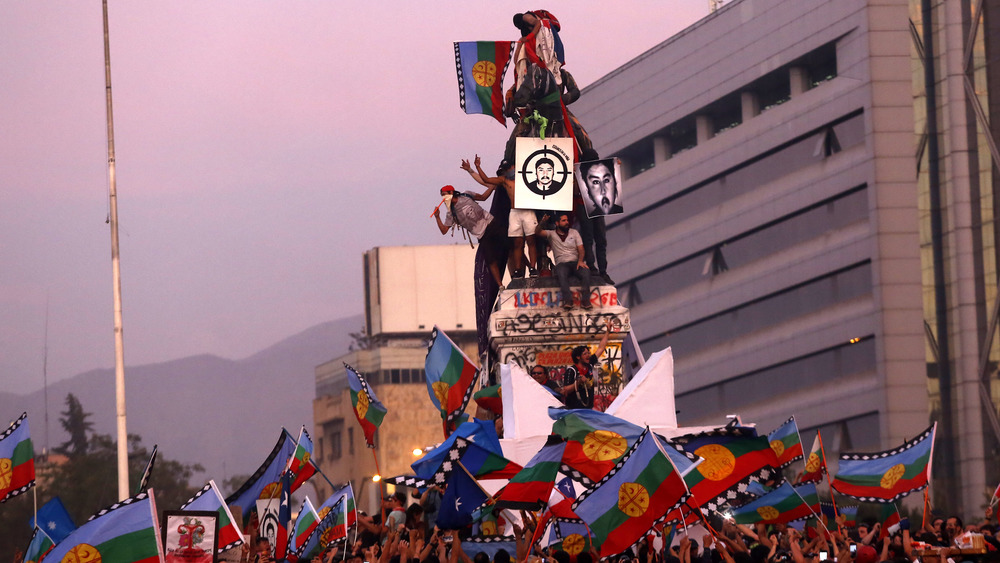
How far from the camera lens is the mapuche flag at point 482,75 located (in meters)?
33.6

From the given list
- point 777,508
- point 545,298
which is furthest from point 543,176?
point 777,508

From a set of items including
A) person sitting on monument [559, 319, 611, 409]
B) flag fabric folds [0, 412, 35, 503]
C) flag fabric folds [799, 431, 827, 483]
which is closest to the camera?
flag fabric folds [799, 431, 827, 483]

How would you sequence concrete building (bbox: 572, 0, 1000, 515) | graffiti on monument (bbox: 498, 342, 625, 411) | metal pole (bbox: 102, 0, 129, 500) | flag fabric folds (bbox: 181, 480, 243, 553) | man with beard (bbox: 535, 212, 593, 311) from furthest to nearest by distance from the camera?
concrete building (bbox: 572, 0, 1000, 515) < metal pole (bbox: 102, 0, 129, 500) < man with beard (bbox: 535, 212, 593, 311) < graffiti on monument (bbox: 498, 342, 625, 411) < flag fabric folds (bbox: 181, 480, 243, 553)

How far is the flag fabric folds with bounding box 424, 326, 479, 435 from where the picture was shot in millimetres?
28781

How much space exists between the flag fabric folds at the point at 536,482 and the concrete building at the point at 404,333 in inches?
4395

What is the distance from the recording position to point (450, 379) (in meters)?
28.9

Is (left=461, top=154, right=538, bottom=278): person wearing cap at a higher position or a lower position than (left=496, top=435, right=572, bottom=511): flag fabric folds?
higher

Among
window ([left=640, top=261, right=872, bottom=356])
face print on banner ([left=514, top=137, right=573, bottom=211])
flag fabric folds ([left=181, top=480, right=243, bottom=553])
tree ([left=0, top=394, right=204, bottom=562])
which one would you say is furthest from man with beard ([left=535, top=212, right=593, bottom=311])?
window ([left=640, top=261, right=872, bottom=356])

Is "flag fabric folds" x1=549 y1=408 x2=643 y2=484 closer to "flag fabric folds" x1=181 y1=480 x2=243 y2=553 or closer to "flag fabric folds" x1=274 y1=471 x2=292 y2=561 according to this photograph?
"flag fabric folds" x1=181 y1=480 x2=243 y2=553

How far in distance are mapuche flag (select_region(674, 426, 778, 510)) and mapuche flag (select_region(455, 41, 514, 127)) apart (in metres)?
13.5

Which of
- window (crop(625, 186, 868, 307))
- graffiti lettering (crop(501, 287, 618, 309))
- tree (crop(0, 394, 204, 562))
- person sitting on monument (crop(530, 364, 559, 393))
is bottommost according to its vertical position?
tree (crop(0, 394, 204, 562))

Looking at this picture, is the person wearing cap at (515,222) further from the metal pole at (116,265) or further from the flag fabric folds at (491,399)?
the metal pole at (116,265)

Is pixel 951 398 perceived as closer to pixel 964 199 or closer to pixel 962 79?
pixel 964 199

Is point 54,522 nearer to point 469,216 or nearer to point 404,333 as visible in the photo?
point 469,216
